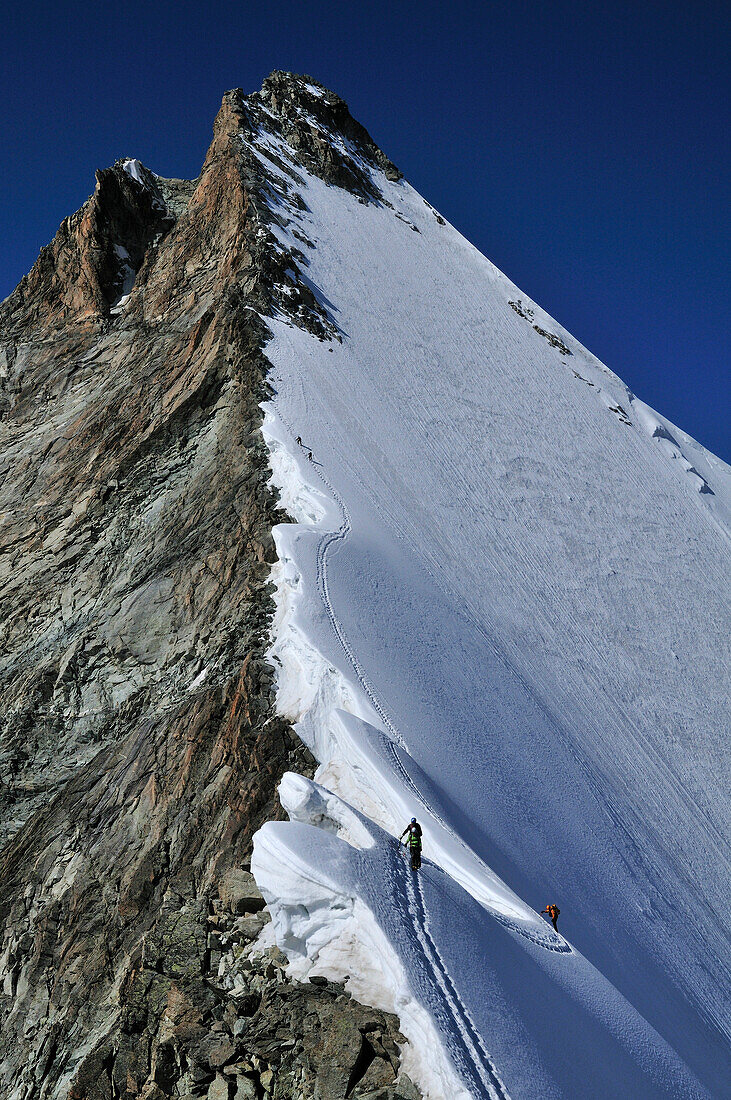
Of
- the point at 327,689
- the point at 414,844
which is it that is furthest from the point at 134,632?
the point at 414,844

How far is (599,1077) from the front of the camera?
830 centimetres

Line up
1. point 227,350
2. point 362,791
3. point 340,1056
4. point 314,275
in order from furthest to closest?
point 314,275, point 227,350, point 362,791, point 340,1056

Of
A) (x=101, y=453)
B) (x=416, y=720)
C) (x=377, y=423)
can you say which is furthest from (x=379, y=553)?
(x=101, y=453)

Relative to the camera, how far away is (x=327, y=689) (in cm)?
1266

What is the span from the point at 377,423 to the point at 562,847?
14.4 m

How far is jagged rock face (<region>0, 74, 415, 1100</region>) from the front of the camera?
35.0 feet

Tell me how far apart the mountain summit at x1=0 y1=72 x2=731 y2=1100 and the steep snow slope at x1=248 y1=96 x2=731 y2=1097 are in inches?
3.0

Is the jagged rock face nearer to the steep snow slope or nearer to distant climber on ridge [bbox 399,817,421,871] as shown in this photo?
the steep snow slope

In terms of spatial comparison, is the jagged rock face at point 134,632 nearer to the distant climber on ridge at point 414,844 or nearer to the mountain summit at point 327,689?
the mountain summit at point 327,689

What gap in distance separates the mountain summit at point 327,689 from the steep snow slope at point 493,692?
76mm

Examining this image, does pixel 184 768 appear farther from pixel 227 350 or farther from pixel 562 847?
pixel 227 350

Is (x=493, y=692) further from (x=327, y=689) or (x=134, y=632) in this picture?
(x=134, y=632)

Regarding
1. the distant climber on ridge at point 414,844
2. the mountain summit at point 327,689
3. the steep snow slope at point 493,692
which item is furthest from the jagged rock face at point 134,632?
the distant climber on ridge at point 414,844

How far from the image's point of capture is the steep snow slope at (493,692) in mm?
8641
